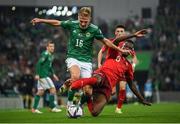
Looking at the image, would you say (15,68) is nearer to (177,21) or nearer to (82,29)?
(177,21)

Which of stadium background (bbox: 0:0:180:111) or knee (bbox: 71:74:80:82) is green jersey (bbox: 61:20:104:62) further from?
stadium background (bbox: 0:0:180:111)

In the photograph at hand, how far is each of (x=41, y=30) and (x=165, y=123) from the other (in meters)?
25.0

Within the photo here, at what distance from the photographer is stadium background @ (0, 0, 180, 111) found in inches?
1369

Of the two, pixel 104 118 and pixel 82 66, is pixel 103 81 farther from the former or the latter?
pixel 104 118

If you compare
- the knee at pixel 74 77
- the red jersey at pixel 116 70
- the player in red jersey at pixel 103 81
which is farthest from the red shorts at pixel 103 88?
the knee at pixel 74 77

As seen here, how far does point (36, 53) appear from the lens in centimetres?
3638

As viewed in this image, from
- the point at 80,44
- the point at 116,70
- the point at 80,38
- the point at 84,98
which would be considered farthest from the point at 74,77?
the point at 116,70

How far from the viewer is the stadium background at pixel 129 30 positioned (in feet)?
114

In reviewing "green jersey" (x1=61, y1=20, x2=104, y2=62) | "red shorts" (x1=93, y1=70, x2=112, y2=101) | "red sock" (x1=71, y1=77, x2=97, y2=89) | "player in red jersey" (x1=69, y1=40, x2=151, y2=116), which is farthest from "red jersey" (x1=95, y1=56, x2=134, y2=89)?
"red sock" (x1=71, y1=77, x2=97, y2=89)

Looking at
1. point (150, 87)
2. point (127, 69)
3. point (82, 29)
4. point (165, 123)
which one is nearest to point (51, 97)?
point (127, 69)

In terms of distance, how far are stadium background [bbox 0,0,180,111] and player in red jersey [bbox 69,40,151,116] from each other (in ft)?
60.9

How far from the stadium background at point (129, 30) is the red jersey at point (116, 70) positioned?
18241 mm

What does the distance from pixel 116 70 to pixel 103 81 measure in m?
0.62

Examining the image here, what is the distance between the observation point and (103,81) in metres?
14.4
